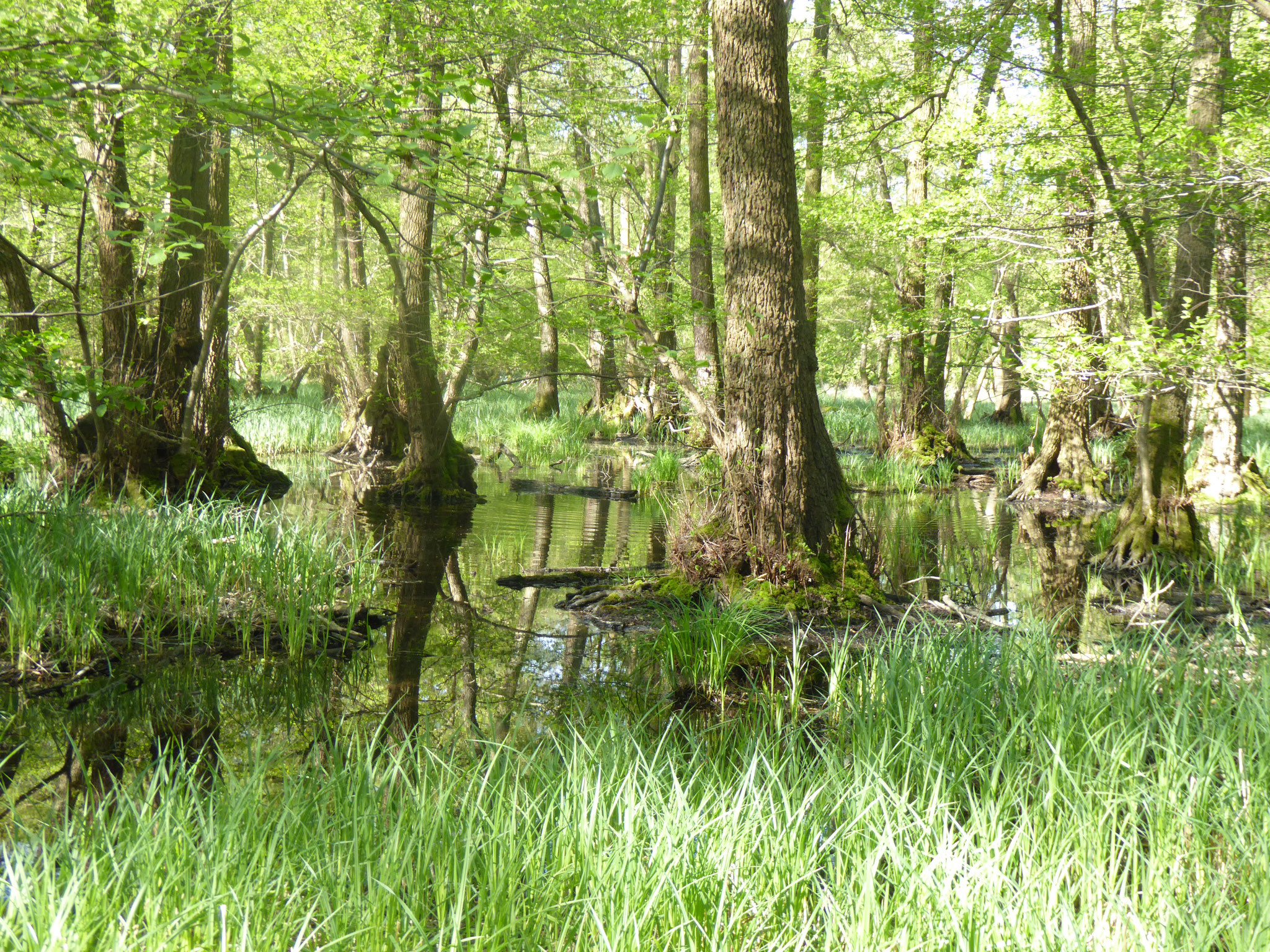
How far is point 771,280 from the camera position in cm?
541

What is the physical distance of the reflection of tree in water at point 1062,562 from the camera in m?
5.59

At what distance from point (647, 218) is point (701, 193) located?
5070 millimetres

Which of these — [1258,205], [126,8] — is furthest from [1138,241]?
[126,8]

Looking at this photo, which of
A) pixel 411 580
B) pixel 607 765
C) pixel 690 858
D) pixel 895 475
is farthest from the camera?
pixel 895 475

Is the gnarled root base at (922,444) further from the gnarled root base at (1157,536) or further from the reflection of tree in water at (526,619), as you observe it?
the gnarled root base at (1157,536)

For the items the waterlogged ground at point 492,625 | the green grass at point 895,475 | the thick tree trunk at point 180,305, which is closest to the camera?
the waterlogged ground at point 492,625

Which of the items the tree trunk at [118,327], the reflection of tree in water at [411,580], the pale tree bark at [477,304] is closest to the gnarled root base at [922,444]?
the pale tree bark at [477,304]

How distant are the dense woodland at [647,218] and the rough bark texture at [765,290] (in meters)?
0.02

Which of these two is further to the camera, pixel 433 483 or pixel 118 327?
pixel 433 483

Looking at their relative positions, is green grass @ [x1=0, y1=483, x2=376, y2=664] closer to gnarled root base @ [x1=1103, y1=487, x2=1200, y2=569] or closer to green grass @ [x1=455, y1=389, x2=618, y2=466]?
gnarled root base @ [x1=1103, y1=487, x2=1200, y2=569]

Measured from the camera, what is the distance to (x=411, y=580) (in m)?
6.37

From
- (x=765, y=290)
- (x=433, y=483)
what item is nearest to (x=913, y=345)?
(x=433, y=483)

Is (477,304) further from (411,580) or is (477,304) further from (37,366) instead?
(37,366)

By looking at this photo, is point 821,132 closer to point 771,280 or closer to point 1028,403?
point 771,280
